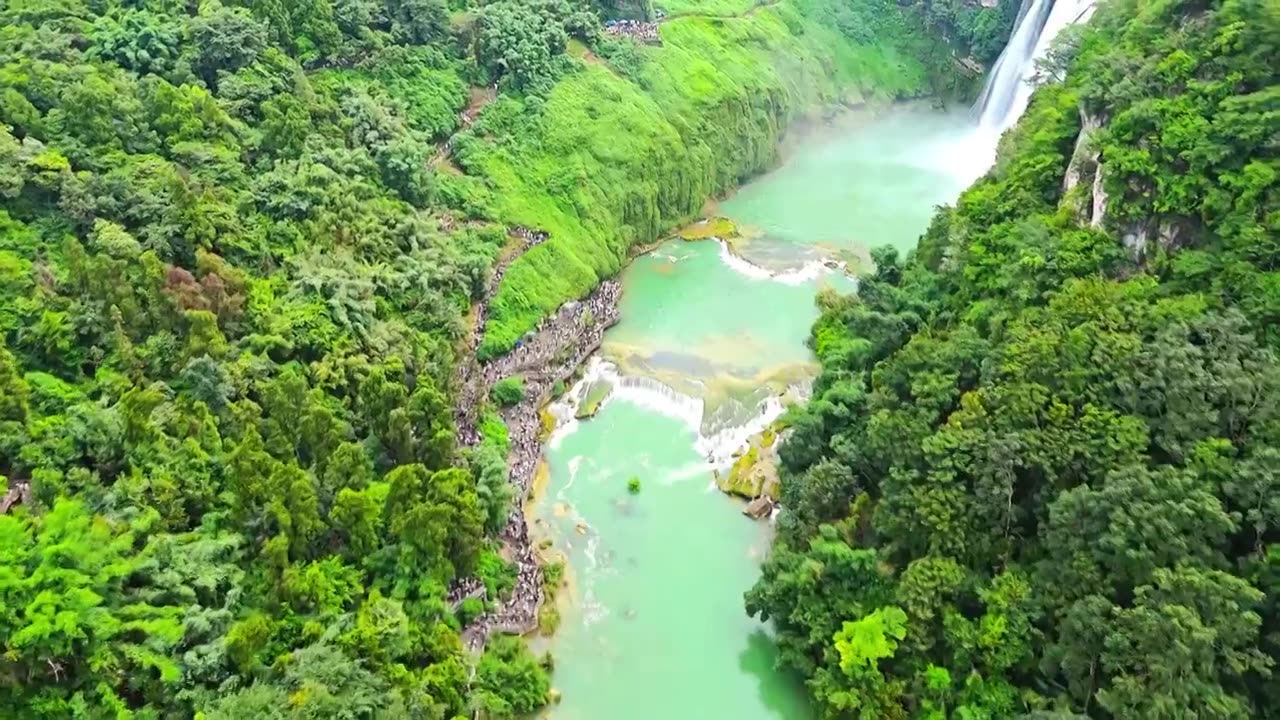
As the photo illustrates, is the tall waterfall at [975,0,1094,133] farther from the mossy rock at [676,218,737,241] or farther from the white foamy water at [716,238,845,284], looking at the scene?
the mossy rock at [676,218,737,241]

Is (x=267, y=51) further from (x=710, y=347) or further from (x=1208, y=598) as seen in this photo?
(x=1208, y=598)

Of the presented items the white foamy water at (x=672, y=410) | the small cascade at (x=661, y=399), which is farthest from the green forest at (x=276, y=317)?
the small cascade at (x=661, y=399)

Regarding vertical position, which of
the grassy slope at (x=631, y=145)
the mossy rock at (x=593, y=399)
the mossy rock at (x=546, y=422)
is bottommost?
the mossy rock at (x=546, y=422)

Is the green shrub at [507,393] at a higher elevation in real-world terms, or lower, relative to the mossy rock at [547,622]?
higher

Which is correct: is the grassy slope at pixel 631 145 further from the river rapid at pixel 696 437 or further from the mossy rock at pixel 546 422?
the mossy rock at pixel 546 422

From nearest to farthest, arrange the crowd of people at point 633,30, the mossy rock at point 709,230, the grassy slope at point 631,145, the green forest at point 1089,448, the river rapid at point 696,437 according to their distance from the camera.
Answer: the green forest at point 1089,448 → the river rapid at point 696,437 → the grassy slope at point 631,145 → the mossy rock at point 709,230 → the crowd of people at point 633,30

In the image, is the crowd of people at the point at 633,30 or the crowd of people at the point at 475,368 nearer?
the crowd of people at the point at 475,368
